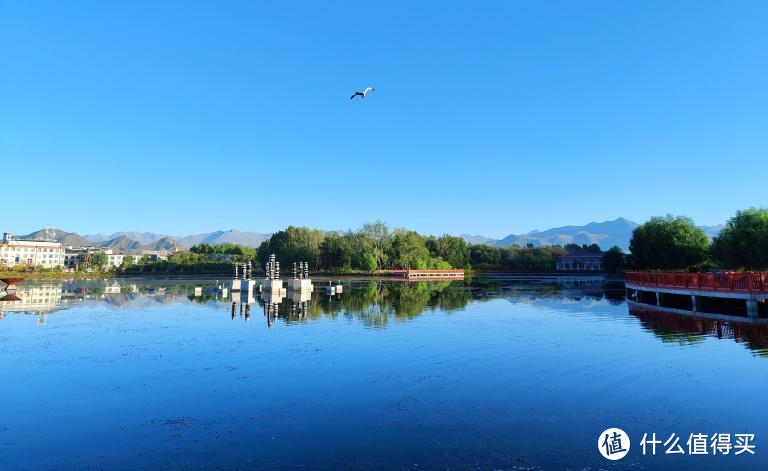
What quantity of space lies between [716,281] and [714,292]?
630mm

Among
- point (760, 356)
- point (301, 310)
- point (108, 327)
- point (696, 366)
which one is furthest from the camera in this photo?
point (301, 310)

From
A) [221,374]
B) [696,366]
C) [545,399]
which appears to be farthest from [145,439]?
[696,366]

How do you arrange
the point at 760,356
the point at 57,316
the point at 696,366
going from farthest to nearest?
the point at 57,316 → the point at 760,356 → the point at 696,366

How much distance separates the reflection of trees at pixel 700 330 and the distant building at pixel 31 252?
6481 inches

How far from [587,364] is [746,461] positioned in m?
6.22

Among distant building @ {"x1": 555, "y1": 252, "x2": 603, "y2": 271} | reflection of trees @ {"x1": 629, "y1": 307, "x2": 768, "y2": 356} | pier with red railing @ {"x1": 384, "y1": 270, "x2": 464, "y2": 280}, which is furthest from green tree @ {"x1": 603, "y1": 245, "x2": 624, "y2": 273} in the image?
reflection of trees @ {"x1": 629, "y1": 307, "x2": 768, "y2": 356}

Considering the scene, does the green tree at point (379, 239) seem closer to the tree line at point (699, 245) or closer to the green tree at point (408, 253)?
the green tree at point (408, 253)

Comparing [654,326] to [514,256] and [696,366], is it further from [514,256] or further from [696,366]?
[514,256]

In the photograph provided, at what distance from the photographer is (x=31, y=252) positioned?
154125 mm

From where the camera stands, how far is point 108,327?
20.1m

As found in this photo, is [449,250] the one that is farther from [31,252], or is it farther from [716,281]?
[31,252]

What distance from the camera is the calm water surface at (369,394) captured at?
7.04 m

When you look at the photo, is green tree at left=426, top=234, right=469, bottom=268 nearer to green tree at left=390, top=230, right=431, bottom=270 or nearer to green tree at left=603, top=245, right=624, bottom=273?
green tree at left=390, top=230, right=431, bottom=270

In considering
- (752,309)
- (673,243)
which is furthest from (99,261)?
(752,309)
